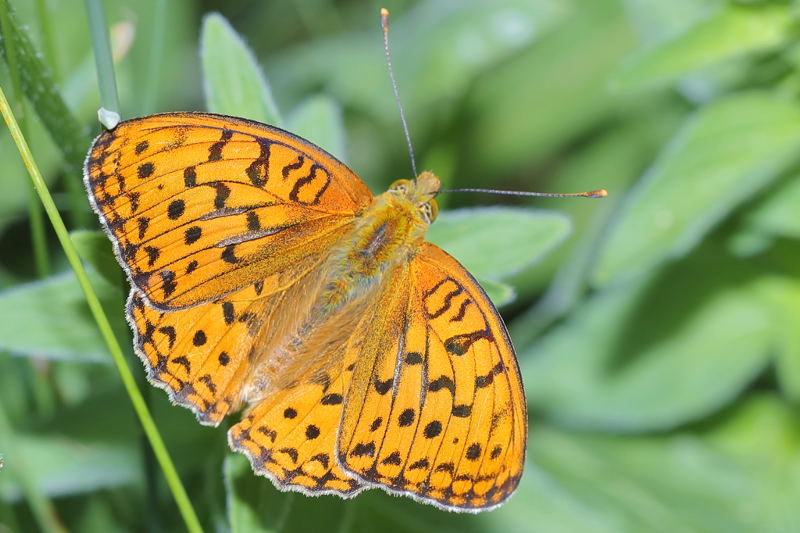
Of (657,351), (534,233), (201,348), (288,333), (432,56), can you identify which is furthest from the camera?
(432,56)

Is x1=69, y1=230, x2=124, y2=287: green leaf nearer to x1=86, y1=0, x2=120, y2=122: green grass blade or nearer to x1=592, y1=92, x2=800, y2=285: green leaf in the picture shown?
x1=86, y1=0, x2=120, y2=122: green grass blade

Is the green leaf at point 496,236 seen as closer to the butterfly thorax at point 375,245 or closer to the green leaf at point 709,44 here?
the butterfly thorax at point 375,245

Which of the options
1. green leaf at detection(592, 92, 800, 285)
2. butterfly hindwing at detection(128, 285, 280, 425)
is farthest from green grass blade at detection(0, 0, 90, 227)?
green leaf at detection(592, 92, 800, 285)

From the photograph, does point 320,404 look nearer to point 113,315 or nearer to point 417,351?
point 417,351

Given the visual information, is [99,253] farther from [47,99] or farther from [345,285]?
[345,285]

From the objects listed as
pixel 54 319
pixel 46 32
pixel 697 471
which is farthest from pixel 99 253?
pixel 697 471

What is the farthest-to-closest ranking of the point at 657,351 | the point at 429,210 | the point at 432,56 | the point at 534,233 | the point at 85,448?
the point at 432,56 < the point at 657,351 < the point at 85,448 < the point at 534,233 < the point at 429,210

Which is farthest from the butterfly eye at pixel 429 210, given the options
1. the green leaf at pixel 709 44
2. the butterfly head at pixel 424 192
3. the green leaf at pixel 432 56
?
the green leaf at pixel 432 56
